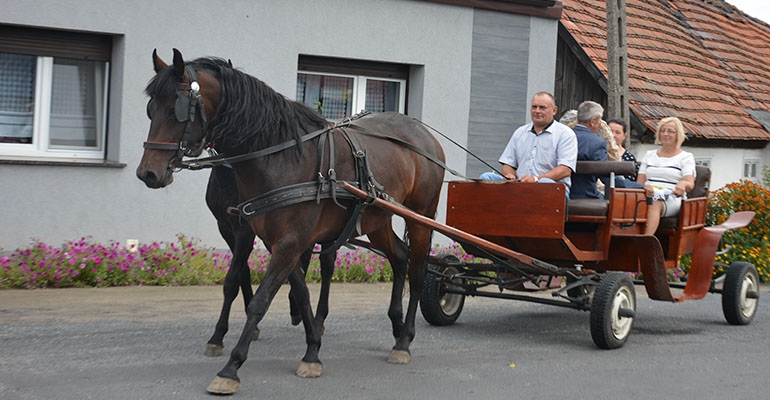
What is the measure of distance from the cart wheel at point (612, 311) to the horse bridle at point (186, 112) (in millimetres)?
3326

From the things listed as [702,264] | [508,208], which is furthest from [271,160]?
[702,264]

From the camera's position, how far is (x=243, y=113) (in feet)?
17.8

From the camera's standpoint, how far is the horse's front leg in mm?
5176

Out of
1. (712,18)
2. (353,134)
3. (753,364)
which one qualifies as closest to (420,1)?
(353,134)

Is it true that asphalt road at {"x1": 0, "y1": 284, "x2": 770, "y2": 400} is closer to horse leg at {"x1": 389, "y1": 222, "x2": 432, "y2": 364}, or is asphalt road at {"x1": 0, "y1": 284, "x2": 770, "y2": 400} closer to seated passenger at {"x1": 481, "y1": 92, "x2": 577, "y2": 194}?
horse leg at {"x1": 389, "y1": 222, "x2": 432, "y2": 364}

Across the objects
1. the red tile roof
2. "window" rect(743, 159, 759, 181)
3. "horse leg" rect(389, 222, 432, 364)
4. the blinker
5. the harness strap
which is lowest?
"horse leg" rect(389, 222, 432, 364)

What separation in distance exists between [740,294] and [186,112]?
5430mm

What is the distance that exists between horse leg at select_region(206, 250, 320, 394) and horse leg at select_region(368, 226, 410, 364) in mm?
1344

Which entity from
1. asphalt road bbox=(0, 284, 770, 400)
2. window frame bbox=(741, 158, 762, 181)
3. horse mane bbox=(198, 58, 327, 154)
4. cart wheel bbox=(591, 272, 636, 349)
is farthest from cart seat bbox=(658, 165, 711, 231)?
window frame bbox=(741, 158, 762, 181)

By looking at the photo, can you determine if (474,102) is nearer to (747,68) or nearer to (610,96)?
(610,96)

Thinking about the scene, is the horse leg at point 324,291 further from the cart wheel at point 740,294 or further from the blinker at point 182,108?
the cart wheel at point 740,294

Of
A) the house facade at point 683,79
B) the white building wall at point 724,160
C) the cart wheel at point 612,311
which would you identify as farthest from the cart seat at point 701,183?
the white building wall at point 724,160

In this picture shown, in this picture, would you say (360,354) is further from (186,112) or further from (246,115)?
(186,112)

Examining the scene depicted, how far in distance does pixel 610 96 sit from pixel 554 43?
116 cm
